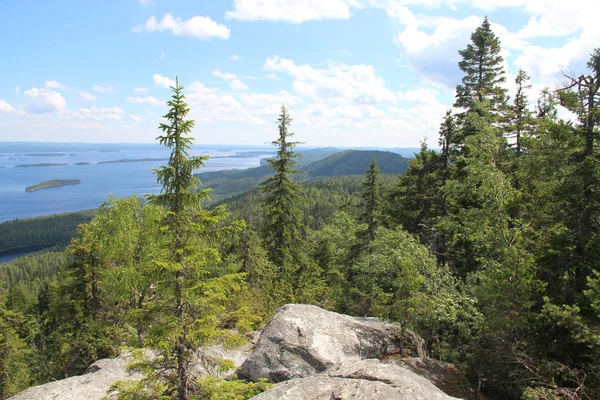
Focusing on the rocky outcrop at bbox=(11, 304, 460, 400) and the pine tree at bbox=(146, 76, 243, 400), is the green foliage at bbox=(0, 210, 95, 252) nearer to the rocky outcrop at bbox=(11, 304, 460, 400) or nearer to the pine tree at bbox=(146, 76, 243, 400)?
the rocky outcrop at bbox=(11, 304, 460, 400)

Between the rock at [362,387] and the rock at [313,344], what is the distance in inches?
112

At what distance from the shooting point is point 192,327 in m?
8.26

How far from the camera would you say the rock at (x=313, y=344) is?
35.7 feet

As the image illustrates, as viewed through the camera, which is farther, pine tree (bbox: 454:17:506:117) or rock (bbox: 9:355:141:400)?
pine tree (bbox: 454:17:506:117)

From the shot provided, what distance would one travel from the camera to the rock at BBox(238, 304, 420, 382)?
10.9 m

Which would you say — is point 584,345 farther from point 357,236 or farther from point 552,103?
point 357,236

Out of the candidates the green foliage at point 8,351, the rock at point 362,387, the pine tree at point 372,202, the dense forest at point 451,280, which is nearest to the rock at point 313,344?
the dense forest at point 451,280

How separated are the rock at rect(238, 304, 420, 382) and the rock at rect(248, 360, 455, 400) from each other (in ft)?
9.32

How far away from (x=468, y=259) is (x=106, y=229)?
1813 cm

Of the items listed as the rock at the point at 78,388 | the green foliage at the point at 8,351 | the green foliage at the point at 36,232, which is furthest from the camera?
the green foliage at the point at 36,232

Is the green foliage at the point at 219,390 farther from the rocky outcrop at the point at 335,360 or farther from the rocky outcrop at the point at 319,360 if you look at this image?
the rocky outcrop at the point at 335,360

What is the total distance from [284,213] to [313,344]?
11385 mm

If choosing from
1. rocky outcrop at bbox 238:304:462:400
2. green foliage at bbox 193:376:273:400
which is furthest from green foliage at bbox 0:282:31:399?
green foliage at bbox 193:376:273:400

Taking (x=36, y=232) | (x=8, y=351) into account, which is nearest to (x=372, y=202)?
(x=8, y=351)
